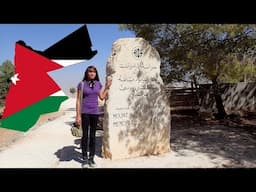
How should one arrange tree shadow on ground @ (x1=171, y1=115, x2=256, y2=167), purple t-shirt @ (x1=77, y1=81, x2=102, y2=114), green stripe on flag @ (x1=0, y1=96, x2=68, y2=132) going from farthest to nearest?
1. green stripe on flag @ (x1=0, y1=96, x2=68, y2=132)
2. tree shadow on ground @ (x1=171, y1=115, x2=256, y2=167)
3. purple t-shirt @ (x1=77, y1=81, x2=102, y2=114)

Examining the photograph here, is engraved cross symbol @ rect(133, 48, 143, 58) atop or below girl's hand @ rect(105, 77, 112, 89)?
atop

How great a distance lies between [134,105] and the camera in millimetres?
7164

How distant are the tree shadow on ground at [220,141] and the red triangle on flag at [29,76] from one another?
316cm

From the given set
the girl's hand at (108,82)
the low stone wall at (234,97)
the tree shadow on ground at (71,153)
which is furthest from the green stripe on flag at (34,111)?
the low stone wall at (234,97)

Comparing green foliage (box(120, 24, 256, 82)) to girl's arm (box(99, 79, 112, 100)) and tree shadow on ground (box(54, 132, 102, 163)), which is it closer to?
girl's arm (box(99, 79, 112, 100))

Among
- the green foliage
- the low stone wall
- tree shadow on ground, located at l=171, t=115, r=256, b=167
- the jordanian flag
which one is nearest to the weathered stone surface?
tree shadow on ground, located at l=171, t=115, r=256, b=167

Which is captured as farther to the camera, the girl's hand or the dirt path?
the girl's hand

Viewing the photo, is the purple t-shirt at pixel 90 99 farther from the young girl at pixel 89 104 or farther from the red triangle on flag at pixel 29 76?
the red triangle on flag at pixel 29 76

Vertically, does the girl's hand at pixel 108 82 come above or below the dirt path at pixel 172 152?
above

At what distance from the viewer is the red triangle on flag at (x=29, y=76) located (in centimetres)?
834

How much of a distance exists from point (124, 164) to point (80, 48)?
3.29m

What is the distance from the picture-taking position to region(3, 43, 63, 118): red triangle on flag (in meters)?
8.34
